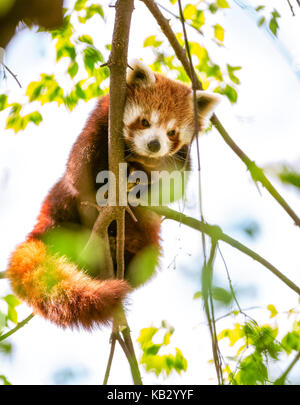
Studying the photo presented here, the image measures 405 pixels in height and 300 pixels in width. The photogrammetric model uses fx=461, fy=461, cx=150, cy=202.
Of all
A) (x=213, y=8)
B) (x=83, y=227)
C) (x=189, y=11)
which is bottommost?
(x=83, y=227)

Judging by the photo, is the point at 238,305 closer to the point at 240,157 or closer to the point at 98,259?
the point at 240,157

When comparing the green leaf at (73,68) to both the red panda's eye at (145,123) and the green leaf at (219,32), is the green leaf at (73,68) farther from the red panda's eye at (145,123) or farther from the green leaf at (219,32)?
the green leaf at (219,32)

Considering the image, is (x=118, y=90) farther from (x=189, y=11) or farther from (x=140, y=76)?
(x=189, y=11)

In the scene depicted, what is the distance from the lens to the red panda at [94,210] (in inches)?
108

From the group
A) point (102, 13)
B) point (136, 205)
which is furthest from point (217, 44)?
point (136, 205)

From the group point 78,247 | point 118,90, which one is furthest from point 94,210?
point 118,90

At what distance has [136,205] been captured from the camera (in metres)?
3.75

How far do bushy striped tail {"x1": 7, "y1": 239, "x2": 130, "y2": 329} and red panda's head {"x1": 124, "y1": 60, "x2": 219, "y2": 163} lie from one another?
1.09 meters

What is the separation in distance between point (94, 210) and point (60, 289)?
90 centimetres

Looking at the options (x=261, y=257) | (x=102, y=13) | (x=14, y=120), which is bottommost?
(x=261, y=257)

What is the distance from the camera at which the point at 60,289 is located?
9.42ft

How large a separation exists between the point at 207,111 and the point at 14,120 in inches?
69.1
